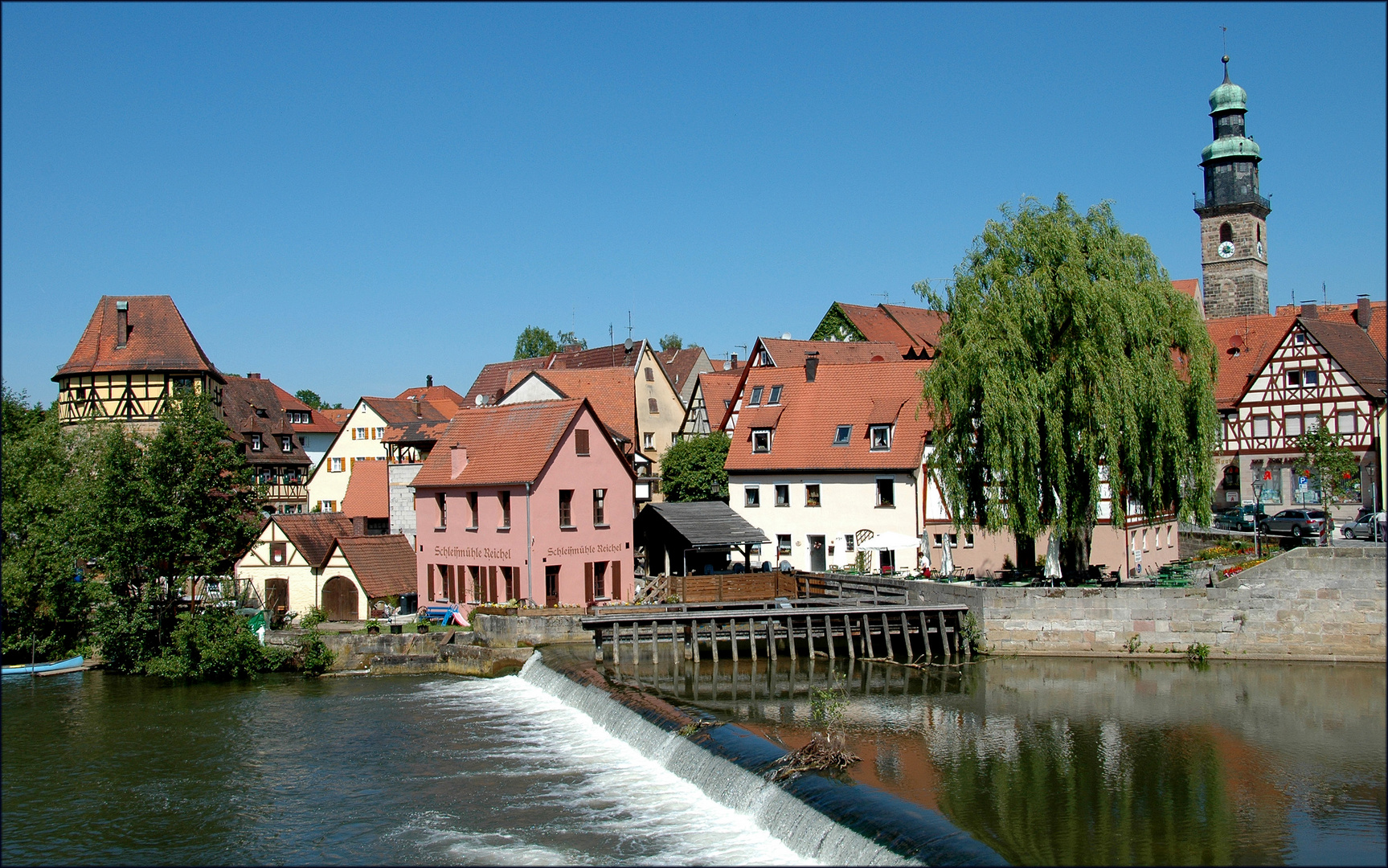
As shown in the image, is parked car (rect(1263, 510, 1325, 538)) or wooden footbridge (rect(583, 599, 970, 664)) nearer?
wooden footbridge (rect(583, 599, 970, 664))

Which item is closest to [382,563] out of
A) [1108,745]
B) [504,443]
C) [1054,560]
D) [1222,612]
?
[504,443]

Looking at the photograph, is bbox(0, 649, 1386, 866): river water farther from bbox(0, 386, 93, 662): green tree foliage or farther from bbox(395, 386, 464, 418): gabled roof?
bbox(395, 386, 464, 418): gabled roof

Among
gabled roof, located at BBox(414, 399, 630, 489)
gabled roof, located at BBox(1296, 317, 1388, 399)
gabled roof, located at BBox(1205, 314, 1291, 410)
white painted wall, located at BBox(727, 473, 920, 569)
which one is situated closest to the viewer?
gabled roof, located at BBox(414, 399, 630, 489)

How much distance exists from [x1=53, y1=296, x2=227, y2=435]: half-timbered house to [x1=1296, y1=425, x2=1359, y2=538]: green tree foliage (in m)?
50.9

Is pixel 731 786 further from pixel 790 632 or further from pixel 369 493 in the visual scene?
pixel 369 493

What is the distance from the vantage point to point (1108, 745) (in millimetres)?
22766

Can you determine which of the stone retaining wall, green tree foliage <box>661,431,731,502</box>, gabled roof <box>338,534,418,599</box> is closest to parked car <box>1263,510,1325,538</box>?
the stone retaining wall

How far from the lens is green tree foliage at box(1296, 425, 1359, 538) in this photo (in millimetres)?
48500

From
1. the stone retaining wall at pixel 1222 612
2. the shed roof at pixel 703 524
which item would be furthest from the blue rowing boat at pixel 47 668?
the stone retaining wall at pixel 1222 612

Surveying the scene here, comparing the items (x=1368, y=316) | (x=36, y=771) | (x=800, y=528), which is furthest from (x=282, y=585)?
(x=1368, y=316)

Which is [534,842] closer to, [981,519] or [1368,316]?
[981,519]

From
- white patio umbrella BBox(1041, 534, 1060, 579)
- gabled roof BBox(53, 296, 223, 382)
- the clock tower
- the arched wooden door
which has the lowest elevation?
the arched wooden door

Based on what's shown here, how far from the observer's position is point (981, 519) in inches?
1361

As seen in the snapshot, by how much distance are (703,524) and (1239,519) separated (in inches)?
991
